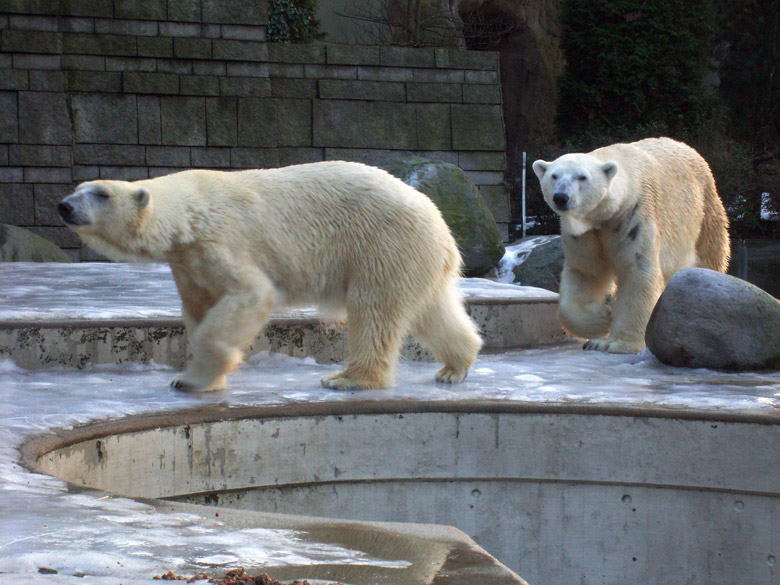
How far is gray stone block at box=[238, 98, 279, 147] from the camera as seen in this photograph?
9211mm

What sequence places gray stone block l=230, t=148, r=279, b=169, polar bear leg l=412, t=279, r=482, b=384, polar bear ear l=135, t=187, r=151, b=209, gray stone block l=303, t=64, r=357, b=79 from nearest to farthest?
polar bear ear l=135, t=187, r=151, b=209, polar bear leg l=412, t=279, r=482, b=384, gray stone block l=230, t=148, r=279, b=169, gray stone block l=303, t=64, r=357, b=79

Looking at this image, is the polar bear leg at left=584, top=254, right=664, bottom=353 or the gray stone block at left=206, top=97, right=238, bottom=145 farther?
the gray stone block at left=206, top=97, right=238, bottom=145

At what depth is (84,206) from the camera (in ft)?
10.4

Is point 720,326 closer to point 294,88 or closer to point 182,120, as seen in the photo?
point 294,88

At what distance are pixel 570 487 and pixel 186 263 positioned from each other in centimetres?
166

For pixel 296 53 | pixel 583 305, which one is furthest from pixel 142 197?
pixel 296 53

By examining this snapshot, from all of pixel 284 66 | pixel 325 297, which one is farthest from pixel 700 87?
pixel 325 297

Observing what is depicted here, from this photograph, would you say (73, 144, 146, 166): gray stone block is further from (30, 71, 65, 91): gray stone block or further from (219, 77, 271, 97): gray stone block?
(219, 77, 271, 97): gray stone block

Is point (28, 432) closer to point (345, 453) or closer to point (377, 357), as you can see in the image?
point (345, 453)

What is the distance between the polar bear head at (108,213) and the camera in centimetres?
315

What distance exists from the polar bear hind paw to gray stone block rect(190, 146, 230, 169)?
509cm

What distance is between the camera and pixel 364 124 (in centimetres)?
960

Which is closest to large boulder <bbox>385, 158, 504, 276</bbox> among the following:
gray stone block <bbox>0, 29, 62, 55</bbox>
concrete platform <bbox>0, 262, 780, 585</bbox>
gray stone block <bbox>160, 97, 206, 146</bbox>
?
gray stone block <bbox>160, 97, 206, 146</bbox>

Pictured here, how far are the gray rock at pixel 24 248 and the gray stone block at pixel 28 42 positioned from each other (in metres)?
1.93
